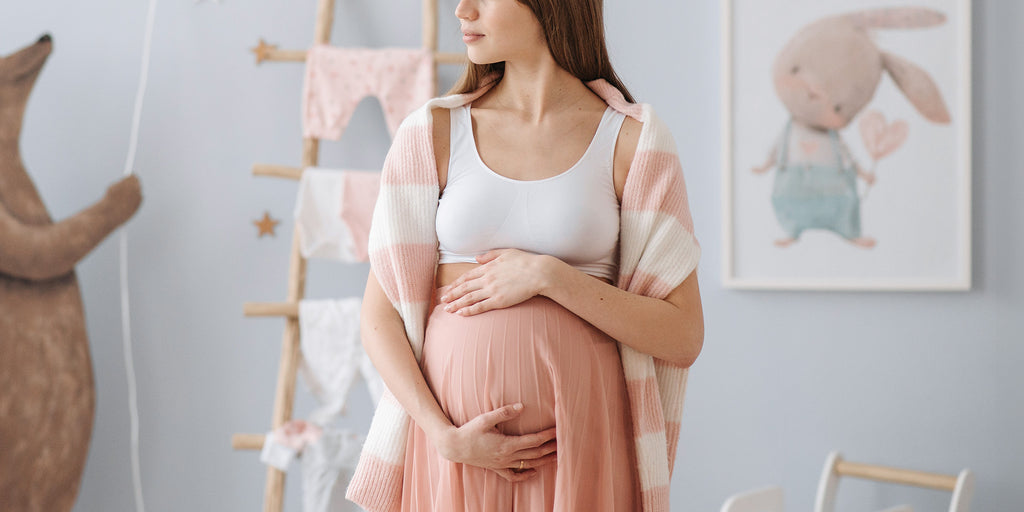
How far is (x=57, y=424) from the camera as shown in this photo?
6.35 ft

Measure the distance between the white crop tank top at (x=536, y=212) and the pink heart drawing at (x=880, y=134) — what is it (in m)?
1.17

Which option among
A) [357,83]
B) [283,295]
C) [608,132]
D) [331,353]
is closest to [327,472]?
[331,353]

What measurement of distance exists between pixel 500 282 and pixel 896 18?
57.1 inches

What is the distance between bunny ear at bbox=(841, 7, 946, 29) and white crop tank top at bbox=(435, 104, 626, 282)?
122cm

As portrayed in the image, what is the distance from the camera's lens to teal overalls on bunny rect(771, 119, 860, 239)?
2004 millimetres

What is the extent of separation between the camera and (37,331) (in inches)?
76.0

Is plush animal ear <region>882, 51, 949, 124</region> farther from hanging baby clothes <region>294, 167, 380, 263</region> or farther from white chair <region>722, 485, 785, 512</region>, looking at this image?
hanging baby clothes <region>294, 167, 380, 263</region>

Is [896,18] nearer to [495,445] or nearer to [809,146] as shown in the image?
[809,146]

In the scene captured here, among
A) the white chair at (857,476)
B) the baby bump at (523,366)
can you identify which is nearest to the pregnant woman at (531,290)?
the baby bump at (523,366)

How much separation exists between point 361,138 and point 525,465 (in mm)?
1348

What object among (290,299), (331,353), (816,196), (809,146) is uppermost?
(809,146)

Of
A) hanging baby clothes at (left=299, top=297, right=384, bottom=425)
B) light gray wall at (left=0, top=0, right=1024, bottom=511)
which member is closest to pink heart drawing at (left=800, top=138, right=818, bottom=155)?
light gray wall at (left=0, top=0, right=1024, bottom=511)

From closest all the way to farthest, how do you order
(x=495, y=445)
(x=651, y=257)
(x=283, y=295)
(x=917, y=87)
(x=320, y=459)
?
(x=495, y=445)
(x=651, y=257)
(x=320, y=459)
(x=917, y=87)
(x=283, y=295)

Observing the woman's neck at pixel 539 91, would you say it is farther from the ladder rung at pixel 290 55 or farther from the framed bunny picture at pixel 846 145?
the framed bunny picture at pixel 846 145
